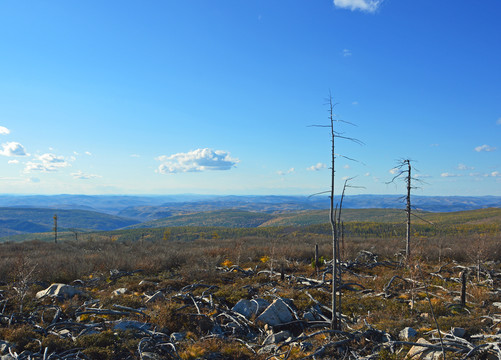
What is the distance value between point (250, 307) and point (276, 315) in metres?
1.11

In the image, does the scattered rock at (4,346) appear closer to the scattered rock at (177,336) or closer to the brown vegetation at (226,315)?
the brown vegetation at (226,315)

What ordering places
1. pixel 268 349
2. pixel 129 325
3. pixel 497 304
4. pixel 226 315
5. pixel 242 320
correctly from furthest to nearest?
pixel 497 304 < pixel 226 315 < pixel 242 320 < pixel 129 325 < pixel 268 349

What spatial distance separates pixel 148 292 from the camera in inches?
478

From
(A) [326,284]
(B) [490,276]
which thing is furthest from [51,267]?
(B) [490,276]

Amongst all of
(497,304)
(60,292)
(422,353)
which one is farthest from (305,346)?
(60,292)

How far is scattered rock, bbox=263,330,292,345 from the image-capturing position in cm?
747

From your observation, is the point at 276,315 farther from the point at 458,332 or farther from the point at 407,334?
the point at 458,332

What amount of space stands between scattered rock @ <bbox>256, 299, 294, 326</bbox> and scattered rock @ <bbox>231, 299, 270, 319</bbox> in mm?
501

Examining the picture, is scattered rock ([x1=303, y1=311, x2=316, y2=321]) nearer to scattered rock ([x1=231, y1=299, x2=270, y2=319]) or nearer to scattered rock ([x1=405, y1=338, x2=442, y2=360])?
scattered rock ([x1=231, y1=299, x2=270, y2=319])

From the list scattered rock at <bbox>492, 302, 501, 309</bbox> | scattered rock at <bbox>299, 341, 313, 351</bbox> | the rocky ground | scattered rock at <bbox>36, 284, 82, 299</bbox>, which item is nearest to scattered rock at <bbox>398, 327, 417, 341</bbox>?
the rocky ground

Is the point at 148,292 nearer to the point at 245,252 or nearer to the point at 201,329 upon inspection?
the point at 201,329

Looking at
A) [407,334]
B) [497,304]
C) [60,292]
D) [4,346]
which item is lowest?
[60,292]

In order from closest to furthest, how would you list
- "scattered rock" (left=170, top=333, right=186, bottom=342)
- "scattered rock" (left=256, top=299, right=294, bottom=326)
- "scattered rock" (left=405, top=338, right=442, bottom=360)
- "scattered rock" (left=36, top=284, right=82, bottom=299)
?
"scattered rock" (left=405, top=338, right=442, bottom=360), "scattered rock" (left=170, top=333, right=186, bottom=342), "scattered rock" (left=256, top=299, right=294, bottom=326), "scattered rock" (left=36, top=284, right=82, bottom=299)

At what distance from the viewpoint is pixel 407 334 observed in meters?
6.95
